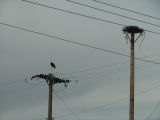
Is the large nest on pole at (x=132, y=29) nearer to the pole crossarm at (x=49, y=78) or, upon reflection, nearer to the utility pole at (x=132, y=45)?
the utility pole at (x=132, y=45)

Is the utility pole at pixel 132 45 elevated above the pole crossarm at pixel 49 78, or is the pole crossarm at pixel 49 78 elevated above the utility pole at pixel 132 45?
the pole crossarm at pixel 49 78

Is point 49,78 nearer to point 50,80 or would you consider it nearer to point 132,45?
point 50,80

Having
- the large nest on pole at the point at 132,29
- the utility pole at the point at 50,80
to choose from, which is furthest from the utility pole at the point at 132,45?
the utility pole at the point at 50,80

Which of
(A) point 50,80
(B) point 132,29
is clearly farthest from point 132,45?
(A) point 50,80

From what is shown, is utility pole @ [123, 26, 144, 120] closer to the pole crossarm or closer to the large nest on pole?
the large nest on pole

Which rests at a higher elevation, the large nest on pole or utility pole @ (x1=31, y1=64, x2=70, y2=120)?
utility pole @ (x1=31, y1=64, x2=70, y2=120)

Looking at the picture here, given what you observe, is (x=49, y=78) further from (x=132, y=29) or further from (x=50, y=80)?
(x=132, y=29)

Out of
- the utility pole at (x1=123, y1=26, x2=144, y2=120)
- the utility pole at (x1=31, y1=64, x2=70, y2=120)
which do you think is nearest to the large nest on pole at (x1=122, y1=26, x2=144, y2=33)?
the utility pole at (x1=123, y1=26, x2=144, y2=120)

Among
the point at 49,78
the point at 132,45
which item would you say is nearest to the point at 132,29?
the point at 132,45

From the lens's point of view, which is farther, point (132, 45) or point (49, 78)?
point (49, 78)

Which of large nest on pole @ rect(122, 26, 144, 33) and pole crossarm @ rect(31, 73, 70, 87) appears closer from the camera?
large nest on pole @ rect(122, 26, 144, 33)

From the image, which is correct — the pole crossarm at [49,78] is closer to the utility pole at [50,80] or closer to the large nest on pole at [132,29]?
the utility pole at [50,80]

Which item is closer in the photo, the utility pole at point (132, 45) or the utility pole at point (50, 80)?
the utility pole at point (132, 45)

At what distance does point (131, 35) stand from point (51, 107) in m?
15.0
